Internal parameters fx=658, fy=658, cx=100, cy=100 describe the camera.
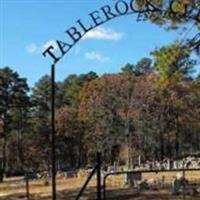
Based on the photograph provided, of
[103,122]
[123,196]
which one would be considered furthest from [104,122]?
[123,196]

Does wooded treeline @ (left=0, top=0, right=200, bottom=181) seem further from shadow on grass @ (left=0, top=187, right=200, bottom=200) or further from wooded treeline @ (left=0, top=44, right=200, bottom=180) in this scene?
shadow on grass @ (left=0, top=187, right=200, bottom=200)

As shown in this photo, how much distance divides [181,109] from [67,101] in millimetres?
33717

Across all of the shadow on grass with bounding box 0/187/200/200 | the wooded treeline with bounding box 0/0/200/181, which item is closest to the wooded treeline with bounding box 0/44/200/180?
the wooded treeline with bounding box 0/0/200/181

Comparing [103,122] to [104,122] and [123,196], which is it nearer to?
[104,122]

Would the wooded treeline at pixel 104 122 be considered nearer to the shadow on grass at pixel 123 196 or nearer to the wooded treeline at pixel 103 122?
the wooded treeline at pixel 103 122

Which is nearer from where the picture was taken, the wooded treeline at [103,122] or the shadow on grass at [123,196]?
the shadow on grass at [123,196]

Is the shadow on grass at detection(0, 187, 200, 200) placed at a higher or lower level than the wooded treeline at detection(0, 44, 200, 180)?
lower

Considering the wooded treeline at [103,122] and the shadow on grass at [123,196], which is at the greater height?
the wooded treeline at [103,122]

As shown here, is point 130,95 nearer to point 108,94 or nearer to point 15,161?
point 108,94

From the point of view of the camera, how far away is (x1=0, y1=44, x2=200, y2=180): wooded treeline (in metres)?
71.1

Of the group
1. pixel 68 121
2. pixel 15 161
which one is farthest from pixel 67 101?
pixel 68 121

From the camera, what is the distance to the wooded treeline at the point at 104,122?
7112 cm

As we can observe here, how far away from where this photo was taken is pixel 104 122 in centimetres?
7281

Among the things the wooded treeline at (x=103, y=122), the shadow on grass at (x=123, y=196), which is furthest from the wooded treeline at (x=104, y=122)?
the shadow on grass at (x=123, y=196)
